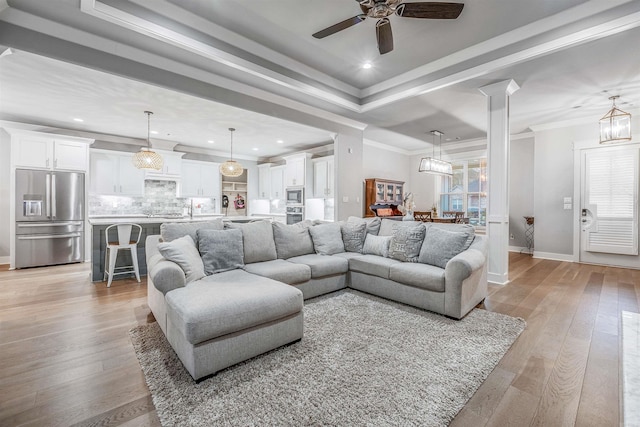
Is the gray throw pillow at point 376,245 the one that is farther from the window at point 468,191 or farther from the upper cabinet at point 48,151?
the upper cabinet at point 48,151

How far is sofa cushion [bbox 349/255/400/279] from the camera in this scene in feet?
10.8

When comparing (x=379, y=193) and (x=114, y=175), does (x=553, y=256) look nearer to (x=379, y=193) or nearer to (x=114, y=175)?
(x=379, y=193)

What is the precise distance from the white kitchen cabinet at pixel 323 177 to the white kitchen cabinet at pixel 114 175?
4089 mm

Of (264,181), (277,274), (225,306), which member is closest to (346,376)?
(225,306)

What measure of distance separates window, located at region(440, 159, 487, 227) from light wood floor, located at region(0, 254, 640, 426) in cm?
387

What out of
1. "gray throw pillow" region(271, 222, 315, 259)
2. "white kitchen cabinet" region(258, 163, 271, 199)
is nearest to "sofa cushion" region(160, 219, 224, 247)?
"gray throw pillow" region(271, 222, 315, 259)

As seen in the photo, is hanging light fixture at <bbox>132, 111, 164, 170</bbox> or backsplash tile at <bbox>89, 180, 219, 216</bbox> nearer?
hanging light fixture at <bbox>132, 111, 164, 170</bbox>

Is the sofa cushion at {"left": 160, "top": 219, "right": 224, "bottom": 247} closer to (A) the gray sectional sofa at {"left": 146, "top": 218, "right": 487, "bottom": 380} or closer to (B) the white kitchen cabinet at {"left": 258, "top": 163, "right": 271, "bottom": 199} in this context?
(A) the gray sectional sofa at {"left": 146, "top": 218, "right": 487, "bottom": 380}

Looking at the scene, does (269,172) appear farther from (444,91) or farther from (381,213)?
(444,91)

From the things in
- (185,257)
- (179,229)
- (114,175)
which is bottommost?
(185,257)

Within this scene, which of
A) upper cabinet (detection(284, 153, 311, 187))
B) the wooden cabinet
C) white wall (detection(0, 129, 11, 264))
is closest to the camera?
white wall (detection(0, 129, 11, 264))

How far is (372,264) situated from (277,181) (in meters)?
5.47

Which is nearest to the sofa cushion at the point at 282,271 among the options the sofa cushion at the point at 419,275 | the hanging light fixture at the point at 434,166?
the sofa cushion at the point at 419,275

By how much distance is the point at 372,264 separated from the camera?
11.2 feet
